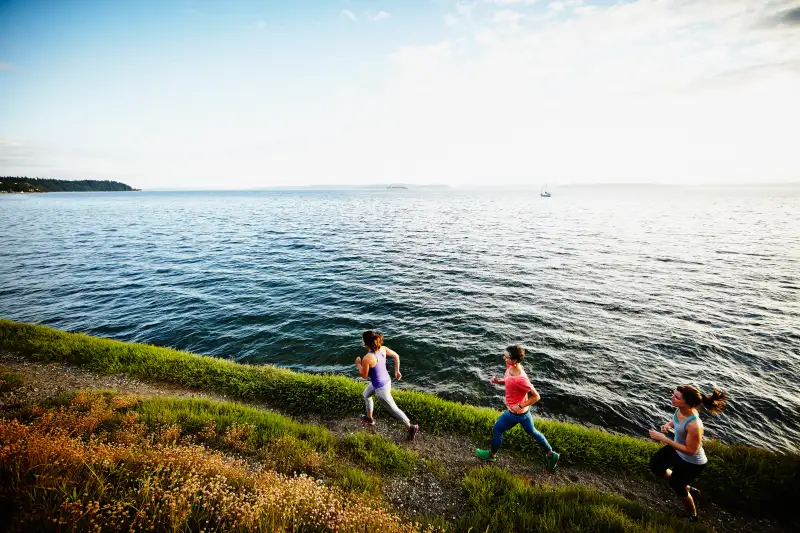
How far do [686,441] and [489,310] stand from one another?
13439mm

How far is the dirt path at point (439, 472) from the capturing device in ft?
21.5

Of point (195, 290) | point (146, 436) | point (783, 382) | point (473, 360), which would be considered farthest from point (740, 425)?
point (195, 290)

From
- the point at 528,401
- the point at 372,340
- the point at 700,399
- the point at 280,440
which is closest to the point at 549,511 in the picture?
the point at 528,401

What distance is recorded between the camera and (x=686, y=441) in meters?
5.90

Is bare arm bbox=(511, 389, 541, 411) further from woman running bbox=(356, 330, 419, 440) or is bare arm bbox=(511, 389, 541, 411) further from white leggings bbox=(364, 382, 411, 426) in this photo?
white leggings bbox=(364, 382, 411, 426)

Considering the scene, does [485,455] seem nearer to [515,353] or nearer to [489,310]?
[515,353]

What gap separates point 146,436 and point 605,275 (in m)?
29.3

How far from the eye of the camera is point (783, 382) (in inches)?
494

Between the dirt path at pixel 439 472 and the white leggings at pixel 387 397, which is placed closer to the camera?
the dirt path at pixel 439 472

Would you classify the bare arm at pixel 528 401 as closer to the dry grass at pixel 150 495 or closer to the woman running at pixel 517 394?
the woman running at pixel 517 394

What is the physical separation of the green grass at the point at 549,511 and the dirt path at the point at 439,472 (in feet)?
1.80

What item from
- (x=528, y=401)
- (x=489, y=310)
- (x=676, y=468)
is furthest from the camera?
(x=489, y=310)

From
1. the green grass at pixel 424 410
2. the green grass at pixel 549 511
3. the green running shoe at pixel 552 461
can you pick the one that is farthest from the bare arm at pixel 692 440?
the green grass at pixel 424 410

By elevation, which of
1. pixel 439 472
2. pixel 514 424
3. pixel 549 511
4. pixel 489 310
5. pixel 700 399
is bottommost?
pixel 489 310
